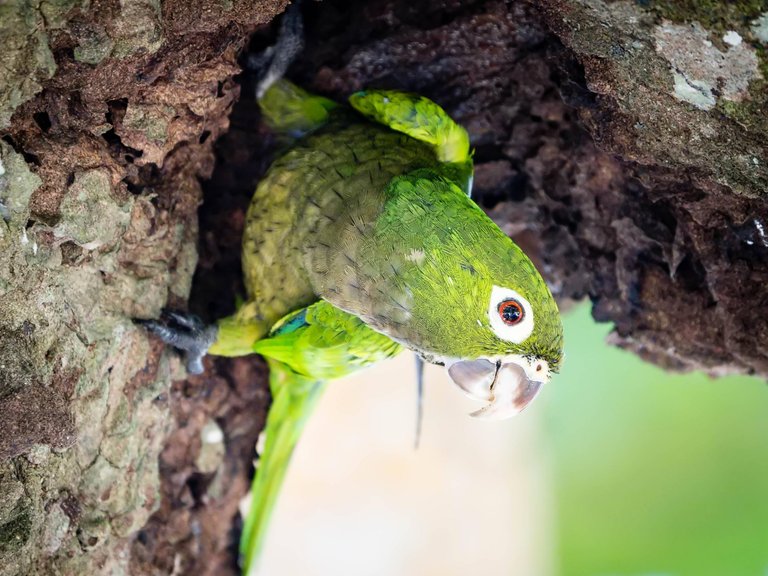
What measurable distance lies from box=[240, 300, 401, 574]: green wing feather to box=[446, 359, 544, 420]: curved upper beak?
641 millimetres

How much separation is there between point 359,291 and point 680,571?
408 cm

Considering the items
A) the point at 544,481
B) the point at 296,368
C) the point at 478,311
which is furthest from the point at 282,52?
the point at 544,481

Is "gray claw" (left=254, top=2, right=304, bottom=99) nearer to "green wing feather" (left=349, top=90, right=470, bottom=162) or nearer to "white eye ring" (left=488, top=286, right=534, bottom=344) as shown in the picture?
"green wing feather" (left=349, top=90, right=470, bottom=162)

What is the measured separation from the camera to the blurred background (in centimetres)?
555

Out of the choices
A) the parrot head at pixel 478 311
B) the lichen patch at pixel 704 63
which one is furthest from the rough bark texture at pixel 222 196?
the parrot head at pixel 478 311

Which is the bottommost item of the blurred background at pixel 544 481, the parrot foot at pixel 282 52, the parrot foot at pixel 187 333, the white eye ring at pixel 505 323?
the blurred background at pixel 544 481

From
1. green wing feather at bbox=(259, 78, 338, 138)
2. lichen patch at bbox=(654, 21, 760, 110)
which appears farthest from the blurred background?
lichen patch at bbox=(654, 21, 760, 110)

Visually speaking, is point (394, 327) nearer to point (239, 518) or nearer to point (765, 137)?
point (765, 137)

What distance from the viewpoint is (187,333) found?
2.95m

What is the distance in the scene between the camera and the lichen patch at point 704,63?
2.02 metres

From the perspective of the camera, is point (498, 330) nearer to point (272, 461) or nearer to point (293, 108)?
point (293, 108)

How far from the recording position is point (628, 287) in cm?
317

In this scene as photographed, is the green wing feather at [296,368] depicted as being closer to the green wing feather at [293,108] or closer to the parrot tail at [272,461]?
the parrot tail at [272,461]

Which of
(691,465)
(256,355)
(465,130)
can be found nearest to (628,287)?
(465,130)
